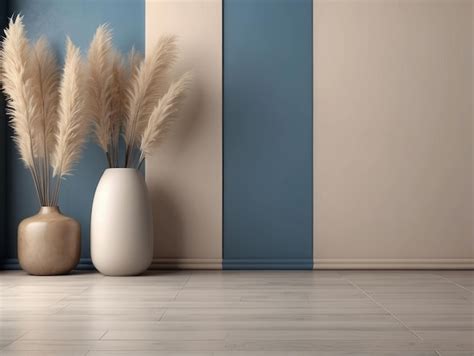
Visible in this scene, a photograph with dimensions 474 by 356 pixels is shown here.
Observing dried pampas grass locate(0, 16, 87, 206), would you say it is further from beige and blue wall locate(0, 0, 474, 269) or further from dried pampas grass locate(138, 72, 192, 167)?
dried pampas grass locate(138, 72, 192, 167)

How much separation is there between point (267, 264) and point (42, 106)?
1233 mm

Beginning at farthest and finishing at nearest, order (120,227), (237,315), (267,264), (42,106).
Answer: (267,264)
(42,106)
(120,227)
(237,315)

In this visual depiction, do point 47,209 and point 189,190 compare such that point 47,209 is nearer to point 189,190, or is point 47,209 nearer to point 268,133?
point 189,190

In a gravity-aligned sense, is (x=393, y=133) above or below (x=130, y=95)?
below

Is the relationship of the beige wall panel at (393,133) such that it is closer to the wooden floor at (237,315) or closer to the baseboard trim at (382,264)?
the baseboard trim at (382,264)

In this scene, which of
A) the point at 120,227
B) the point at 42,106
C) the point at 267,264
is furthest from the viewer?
the point at 267,264

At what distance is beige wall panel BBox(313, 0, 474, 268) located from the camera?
2.97m

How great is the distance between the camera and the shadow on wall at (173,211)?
2.96m

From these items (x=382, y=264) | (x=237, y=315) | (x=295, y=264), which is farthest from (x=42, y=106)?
(x=382, y=264)

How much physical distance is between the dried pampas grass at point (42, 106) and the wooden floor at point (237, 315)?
0.50 meters

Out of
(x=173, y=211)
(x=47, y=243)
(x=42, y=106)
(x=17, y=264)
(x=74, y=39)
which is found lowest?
(x=17, y=264)

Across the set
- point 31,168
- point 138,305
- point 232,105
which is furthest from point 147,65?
point 138,305

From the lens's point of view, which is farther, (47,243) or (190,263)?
(190,263)

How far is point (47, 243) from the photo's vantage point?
106 inches
